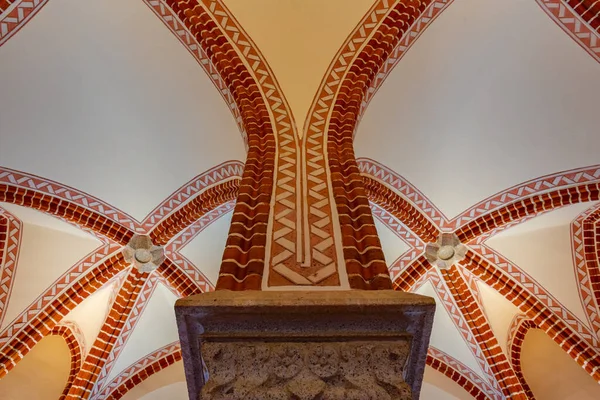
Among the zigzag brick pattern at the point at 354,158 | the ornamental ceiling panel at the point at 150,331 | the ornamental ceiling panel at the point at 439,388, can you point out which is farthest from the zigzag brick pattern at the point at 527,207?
the ornamental ceiling panel at the point at 150,331

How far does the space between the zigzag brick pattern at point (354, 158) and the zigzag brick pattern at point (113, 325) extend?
3.82 meters

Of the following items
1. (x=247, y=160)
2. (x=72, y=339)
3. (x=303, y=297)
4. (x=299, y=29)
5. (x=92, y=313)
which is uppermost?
(x=299, y=29)

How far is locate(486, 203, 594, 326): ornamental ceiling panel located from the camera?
265 inches

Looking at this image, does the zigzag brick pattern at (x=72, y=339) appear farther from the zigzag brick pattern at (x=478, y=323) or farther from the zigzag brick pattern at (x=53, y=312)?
the zigzag brick pattern at (x=478, y=323)

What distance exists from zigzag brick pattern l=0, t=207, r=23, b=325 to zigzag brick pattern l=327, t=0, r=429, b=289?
450 cm

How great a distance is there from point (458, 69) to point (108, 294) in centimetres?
525

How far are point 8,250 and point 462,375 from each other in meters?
6.26

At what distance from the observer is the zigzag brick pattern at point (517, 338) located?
689cm

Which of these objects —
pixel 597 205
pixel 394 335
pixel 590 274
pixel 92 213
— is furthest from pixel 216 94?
pixel 590 274

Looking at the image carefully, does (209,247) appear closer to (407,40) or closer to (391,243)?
(391,243)

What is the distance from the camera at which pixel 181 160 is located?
249 inches

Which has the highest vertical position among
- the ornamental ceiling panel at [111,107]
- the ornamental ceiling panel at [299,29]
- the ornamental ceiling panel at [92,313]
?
the ornamental ceiling panel at [299,29]

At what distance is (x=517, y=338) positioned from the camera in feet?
22.8

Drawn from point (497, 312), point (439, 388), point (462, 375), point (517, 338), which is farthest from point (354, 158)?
point (439, 388)
